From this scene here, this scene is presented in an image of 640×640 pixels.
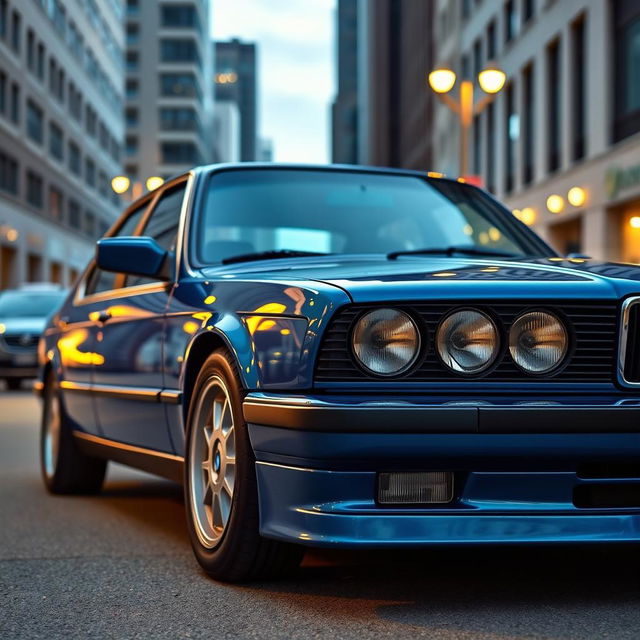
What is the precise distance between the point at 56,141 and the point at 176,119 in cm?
4674

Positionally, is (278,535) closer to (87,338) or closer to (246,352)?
(246,352)

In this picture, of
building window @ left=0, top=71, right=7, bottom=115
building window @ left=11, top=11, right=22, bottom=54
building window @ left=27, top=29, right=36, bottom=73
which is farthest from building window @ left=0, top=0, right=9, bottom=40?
building window @ left=27, top=29, right=36, bottom=73

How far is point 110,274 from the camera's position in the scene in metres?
6.53

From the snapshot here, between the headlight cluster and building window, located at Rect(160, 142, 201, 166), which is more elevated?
building window, located at Rect(160, 142, 201, 166)

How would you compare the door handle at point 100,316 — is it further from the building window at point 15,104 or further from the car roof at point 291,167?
the building window at point 15,104

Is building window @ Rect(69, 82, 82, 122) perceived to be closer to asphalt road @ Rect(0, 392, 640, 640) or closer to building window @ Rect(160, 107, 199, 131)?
building window @ Rect(160, 107, 199, 131)

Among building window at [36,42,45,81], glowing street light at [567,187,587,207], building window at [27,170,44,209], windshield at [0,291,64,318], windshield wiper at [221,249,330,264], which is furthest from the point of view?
building window at [36,42,45,81]

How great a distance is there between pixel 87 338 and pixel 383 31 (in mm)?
81295

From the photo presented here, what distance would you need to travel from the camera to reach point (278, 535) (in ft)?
12.4

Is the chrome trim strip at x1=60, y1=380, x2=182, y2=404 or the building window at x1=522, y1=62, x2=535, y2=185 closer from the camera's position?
the chrome trim strip at x1=60, y1=380, x2=182, y2=404

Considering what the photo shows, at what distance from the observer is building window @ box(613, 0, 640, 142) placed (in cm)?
2461

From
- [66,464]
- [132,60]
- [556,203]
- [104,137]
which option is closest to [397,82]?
[104,137]

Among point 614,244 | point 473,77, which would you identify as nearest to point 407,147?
point 473,77

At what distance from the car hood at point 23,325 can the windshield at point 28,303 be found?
1.08ft
